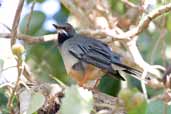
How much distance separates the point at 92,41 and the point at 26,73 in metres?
0.55

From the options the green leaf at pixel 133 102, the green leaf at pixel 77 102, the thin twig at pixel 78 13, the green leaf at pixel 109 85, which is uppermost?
the green leaf at pixel 133 102

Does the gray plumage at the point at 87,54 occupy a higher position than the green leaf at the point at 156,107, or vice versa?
the green leaf at the point at 156,107

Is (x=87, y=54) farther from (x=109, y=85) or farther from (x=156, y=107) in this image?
(x=156, y=107)

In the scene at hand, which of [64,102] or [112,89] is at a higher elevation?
[64,102]

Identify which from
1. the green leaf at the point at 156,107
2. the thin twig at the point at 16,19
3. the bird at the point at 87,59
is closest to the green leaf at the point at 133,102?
the green leaf at the point at 156,107

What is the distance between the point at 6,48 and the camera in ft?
12.4

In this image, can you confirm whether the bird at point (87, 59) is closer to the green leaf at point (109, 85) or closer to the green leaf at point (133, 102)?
the green leaf at point (109, 85)

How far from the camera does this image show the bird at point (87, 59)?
3.62 meters

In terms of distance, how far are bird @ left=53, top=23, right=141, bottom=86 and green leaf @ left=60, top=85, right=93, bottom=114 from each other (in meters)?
1.34

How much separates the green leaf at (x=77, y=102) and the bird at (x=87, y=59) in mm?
1341

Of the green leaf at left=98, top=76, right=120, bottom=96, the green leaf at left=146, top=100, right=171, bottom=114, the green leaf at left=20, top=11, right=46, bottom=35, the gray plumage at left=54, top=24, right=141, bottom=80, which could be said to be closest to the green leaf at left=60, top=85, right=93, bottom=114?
the green leaf at left=146, top=100, right=171, bottom=114

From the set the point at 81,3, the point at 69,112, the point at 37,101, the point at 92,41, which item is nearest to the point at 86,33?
the point at 92,41

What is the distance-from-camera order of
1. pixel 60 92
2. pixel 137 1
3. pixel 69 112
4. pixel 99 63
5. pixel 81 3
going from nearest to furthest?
pixel 69 112
pixel 60 92
pixel 99 63
pixel 137 1
pixel 81 3

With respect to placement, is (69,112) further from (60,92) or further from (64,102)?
(60,92)
